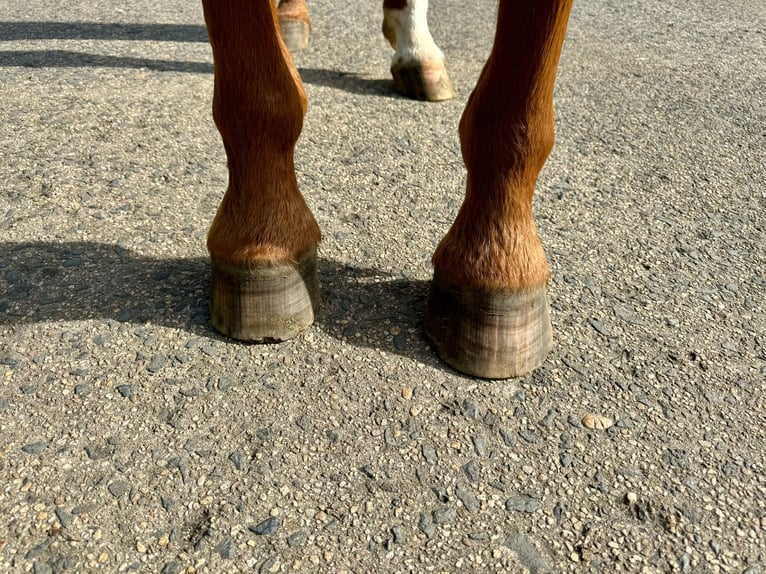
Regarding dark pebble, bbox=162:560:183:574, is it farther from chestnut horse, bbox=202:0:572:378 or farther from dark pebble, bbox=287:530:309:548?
chestnut horse, bbox=202:0:572:378

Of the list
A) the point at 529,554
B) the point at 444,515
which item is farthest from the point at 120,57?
the point at 529,554

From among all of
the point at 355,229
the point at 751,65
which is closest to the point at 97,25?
the point at 355,229

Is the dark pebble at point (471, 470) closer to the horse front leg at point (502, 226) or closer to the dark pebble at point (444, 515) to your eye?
the dark pebble at point (444, 515)

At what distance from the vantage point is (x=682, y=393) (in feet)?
4.83

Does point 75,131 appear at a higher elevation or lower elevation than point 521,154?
lower

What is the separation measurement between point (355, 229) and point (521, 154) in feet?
2.49

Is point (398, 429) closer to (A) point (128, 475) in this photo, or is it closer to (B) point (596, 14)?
(A) point (128, 475)

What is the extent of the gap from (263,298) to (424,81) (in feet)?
5.19

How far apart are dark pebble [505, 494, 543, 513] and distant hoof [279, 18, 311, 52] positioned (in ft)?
8.50

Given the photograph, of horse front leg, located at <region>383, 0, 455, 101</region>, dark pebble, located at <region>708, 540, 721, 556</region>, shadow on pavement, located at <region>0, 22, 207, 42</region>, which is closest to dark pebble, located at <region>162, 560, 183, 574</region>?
dark pebble, located at <region>708, 540, 721, 556</region>

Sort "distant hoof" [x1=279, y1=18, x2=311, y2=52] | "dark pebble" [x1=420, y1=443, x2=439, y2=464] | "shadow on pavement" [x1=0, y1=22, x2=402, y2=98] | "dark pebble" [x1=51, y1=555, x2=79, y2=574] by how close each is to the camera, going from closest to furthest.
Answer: "dark pebble" [x1=51, y1=555, x2=79, y2=574] → "dark pebble" [x1=420, y1=443, x2=439, y2=464] → "shadow on pavement" [x1=0, y1=22, x2=402, y2=98] → "distant hoof" [x1=279, y1=18, x2=311, y2=52]

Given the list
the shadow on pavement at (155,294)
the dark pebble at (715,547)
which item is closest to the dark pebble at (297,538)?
the shadow on pavement at (155,294)

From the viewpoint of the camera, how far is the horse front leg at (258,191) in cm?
134

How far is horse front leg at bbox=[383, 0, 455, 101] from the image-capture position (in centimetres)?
275
